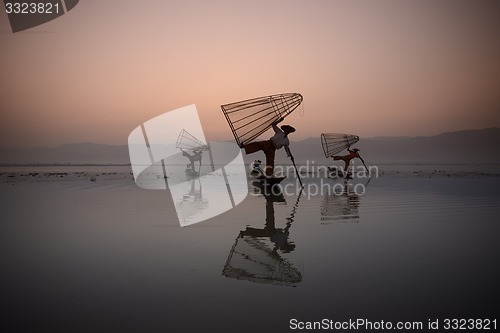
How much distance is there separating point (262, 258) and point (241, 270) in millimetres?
773

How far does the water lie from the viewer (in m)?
3.52

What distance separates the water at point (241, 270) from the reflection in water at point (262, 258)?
23mm

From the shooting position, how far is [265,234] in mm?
7605

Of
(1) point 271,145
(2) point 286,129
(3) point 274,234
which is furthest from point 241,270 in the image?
(2) point 286,129

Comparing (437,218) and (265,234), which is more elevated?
(265,234)

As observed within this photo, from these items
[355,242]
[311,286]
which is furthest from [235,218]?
[311,286]

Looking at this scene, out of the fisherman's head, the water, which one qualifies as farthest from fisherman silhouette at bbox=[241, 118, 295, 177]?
the water

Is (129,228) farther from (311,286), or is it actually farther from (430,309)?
(430,309)

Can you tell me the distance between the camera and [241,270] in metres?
4.96

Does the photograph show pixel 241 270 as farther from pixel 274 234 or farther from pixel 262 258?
pixel 274 234

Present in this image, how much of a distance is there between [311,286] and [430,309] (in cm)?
142

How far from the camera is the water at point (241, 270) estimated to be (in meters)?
3.52

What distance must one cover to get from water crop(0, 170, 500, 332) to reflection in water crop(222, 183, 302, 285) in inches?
0.9

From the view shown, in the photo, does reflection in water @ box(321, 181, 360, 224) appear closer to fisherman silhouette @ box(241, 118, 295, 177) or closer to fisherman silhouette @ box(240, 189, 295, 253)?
fisherman silhouette @ box(240, 189, 295, 253)
